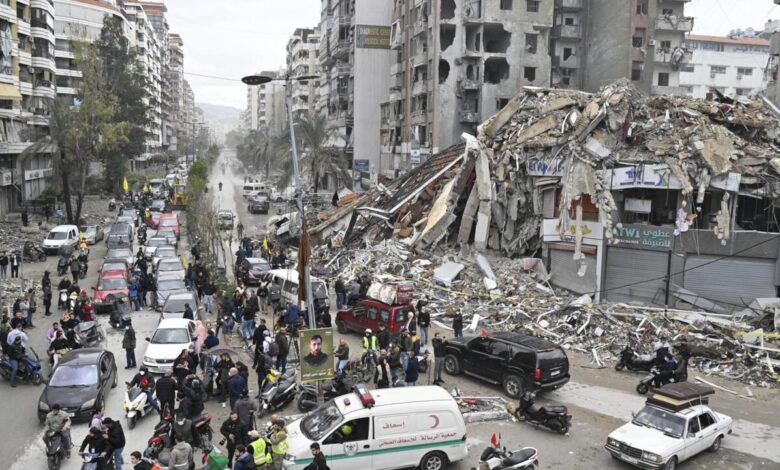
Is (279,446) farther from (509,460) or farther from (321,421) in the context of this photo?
(509,460)

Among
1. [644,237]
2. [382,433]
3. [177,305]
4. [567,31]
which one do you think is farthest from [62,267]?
[567,31]

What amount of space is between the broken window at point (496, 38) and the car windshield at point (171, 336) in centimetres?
3730

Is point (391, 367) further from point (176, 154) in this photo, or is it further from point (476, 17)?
point (176, 154)

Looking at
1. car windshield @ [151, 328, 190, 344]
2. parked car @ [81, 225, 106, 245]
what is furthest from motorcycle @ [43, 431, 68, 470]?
parked car @ [81, 225, 106, 245]

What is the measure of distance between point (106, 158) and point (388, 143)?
2419cm

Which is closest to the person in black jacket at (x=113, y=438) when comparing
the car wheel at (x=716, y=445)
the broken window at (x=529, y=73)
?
the car wheel at (x=716, y=445)

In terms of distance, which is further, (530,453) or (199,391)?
(199,391)

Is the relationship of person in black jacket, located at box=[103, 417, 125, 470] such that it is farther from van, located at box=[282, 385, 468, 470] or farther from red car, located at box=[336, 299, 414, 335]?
red car, located at box=[336, 299, 414, 335]

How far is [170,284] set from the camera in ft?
85.5

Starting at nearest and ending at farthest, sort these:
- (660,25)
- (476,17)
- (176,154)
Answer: (476,17)
(660,25)
(176,154)

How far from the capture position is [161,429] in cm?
1223

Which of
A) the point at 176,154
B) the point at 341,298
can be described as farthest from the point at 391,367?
the point at 176,154

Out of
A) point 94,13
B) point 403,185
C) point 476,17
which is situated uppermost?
point 94,13

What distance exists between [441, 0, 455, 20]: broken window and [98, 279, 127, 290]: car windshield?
31.3 m
